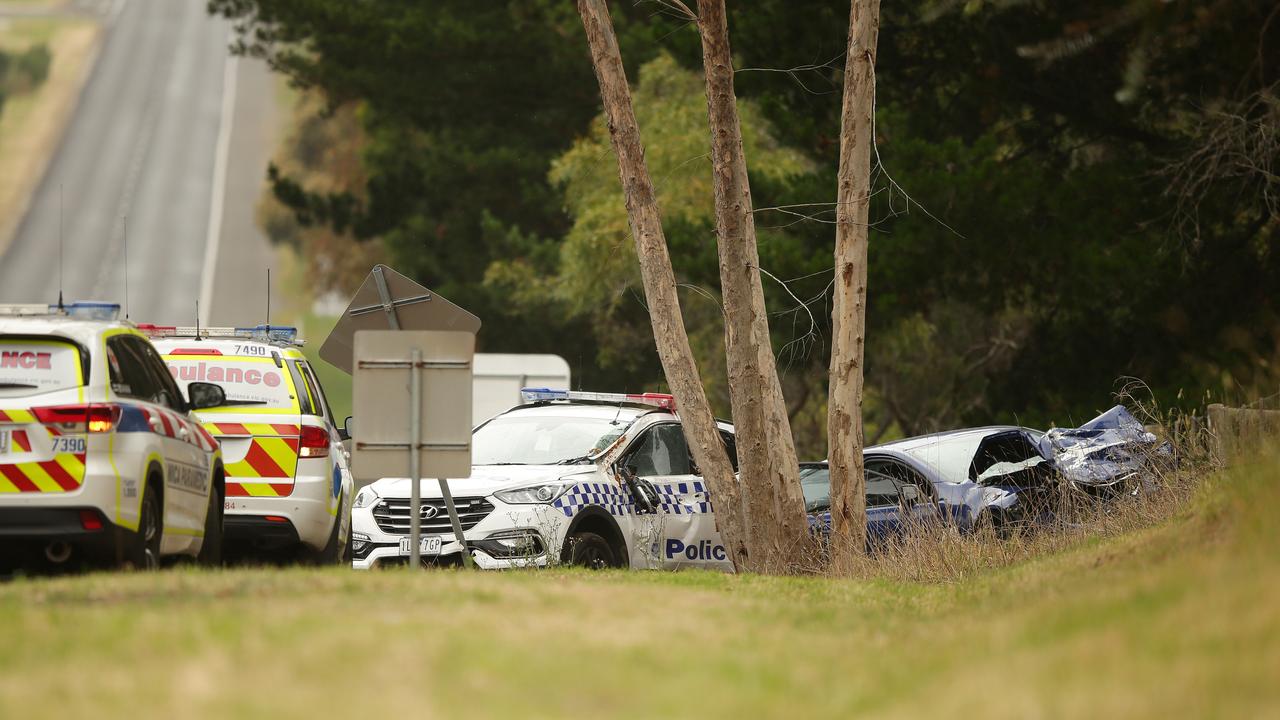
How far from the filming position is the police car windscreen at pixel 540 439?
1488cm

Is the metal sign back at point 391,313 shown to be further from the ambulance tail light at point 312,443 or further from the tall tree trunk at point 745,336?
the tall tree trunk at point 745,336

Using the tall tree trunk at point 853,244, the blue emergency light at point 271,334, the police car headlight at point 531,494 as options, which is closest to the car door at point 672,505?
the police car headlight at point 531,494

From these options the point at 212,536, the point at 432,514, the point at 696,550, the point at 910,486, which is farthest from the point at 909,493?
the point at 212,536

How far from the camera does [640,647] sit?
7.08 meters

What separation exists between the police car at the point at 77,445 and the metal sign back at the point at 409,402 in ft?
4.79

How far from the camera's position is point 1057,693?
553cm

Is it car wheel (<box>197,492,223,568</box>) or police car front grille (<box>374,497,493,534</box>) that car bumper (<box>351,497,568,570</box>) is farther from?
car wheel (<box>197,492,223,568</box>)

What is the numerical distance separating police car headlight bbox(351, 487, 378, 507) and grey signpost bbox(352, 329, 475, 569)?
2.81 metres

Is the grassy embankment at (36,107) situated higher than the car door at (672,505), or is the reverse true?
the grassy embankment at (36,107)

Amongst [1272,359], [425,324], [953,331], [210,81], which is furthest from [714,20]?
[210,81]

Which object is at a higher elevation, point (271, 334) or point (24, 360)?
point (271, 334)

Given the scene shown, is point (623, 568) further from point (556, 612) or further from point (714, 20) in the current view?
point (556, 612)

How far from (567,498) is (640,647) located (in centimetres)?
687

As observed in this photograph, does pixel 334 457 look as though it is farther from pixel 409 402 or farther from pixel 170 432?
pixel 170 432
